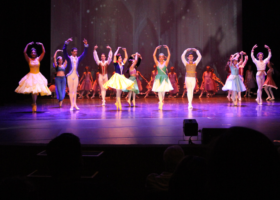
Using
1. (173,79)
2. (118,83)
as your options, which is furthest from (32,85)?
Answer: (173,79)

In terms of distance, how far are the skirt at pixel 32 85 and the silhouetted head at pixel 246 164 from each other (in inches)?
296

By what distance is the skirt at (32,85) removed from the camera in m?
7.77

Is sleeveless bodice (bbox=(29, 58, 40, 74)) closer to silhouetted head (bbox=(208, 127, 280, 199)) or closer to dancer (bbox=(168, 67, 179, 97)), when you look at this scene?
dancer (bbox=(168, 67, 179, 97))

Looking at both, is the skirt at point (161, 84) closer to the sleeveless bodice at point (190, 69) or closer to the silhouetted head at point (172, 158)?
the sleeveless bodice at point (190, 69)

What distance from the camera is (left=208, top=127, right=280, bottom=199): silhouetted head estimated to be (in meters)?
0.84

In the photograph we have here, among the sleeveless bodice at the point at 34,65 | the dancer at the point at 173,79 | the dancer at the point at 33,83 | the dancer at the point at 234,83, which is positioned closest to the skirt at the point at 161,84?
the dancer at the point at 234,83

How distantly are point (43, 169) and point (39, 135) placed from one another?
7.61ft

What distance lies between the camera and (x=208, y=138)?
9.24ft

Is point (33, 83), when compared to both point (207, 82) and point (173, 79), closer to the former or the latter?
point (173, 79)

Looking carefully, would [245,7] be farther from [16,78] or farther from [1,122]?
[1,122]

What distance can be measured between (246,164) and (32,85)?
302 inches

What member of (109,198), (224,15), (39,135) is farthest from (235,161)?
(224,15)

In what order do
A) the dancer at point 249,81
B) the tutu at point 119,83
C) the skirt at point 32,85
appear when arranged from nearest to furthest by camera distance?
1. the skirt at point 32,85
2. the tutu at point 119,83
3. the dancer at point 249,81

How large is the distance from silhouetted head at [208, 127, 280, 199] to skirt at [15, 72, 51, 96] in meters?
7.52
